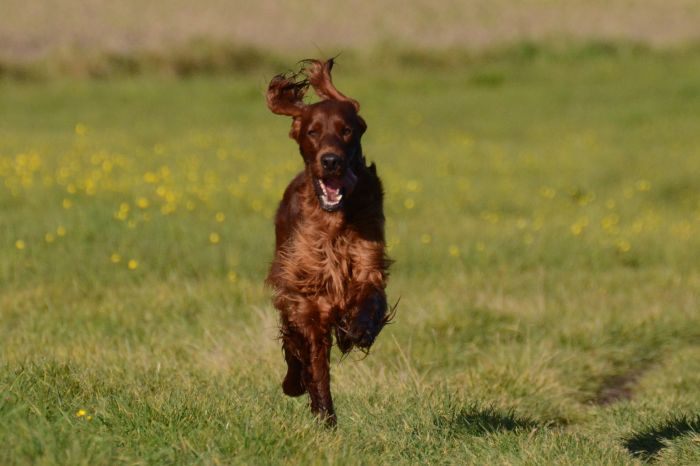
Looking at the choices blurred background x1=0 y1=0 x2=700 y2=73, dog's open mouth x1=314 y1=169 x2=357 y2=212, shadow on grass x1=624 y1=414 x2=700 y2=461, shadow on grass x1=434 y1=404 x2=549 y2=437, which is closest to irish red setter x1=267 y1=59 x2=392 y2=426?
dog's open mouth x1=314 y1=169 x2=357 y2=212

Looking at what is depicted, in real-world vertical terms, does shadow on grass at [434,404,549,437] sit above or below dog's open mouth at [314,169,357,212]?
below

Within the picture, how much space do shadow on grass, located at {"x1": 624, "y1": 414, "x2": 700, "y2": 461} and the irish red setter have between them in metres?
1.44

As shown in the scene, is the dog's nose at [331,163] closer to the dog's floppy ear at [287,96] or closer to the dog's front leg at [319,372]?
the dog's floppy ear at [287,96]

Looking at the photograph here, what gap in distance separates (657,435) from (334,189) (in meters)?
2.05

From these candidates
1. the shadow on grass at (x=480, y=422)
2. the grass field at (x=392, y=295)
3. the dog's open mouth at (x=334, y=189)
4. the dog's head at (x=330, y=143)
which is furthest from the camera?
the shadow on grass at (x=480, y=422)

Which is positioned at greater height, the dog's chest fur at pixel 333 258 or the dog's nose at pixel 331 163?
the dog's nose at pixel 331 163

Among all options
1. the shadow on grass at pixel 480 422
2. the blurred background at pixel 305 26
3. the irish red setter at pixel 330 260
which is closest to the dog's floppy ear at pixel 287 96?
the irish red setter at pixel 330 260

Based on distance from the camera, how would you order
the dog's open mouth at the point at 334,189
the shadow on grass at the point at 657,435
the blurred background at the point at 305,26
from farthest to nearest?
the blurred background at the point at 305,26
the shadow on grass at the point at 657,435
the dog's open mouth at the point at 334,189

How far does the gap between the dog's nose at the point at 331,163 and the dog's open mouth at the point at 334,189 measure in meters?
0.11

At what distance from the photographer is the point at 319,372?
5.25m

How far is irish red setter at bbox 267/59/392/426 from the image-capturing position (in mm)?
5090

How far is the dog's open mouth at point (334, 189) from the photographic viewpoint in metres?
5.04

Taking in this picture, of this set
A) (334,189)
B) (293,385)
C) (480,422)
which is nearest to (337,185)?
(334,189)

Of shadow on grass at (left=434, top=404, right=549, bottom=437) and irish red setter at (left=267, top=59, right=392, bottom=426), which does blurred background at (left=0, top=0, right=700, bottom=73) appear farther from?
irish red setter at (left=267, top=59, right=392, bottom=426)
